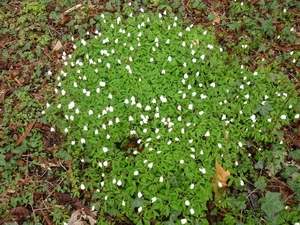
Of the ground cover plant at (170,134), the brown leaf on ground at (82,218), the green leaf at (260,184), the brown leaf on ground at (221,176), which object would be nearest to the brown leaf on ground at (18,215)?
the ground cover plant at (170,134)

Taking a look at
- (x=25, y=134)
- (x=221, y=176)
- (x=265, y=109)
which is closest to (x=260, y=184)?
(x=221, y=176)

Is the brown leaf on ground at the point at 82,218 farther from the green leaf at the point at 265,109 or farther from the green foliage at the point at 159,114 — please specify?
the green leaf at the point at 265,109

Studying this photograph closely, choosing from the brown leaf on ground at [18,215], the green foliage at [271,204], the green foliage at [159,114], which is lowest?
the brown leaf on ground at [18,215]

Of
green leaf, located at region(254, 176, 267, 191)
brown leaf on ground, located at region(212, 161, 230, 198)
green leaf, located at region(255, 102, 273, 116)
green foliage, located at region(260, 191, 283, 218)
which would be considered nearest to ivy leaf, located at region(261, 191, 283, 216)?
green foliage, located at region(260, 191, 283, 218)

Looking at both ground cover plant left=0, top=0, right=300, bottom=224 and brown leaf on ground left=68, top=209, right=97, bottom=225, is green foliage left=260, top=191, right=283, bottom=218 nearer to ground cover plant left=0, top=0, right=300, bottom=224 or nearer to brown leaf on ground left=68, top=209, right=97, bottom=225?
ground cover plant left=0, top=0, right=300, bottom=224

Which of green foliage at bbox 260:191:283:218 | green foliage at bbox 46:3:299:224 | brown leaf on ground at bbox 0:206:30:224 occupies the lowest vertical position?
brown leaf on ground at bbox 0:206:30:224

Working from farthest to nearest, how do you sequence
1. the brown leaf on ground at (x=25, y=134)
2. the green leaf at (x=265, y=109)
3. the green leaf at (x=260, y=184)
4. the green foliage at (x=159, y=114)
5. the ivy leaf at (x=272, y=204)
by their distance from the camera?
1. the brown leaf on ground at (x=25, y=134)
2. the green leaf at (x=265, y=109)
3. the green leaf at (x=260, y=184)
4. the green foliage at (x=159, y=114)
5. the ivy leaf at (x=272, y=204)
